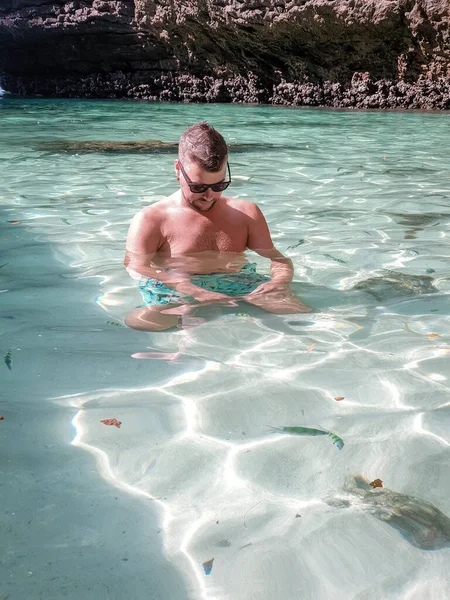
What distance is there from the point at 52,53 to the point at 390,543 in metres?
25.6

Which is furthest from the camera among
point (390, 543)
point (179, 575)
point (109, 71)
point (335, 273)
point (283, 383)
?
point (109, 71)

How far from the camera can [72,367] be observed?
2.70m

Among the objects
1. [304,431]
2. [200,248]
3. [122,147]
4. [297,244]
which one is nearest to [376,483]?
[304,431]

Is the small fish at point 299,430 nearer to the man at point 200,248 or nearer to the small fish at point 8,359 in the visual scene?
the man at point 200,248

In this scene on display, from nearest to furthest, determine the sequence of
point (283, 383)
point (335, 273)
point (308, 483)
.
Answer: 1. point (308, 483)
2. point (283, 383)
3. point (335, 273)

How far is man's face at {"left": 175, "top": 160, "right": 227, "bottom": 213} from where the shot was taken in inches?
127

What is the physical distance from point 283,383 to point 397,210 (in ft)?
11.6

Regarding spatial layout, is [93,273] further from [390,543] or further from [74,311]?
[390,543]

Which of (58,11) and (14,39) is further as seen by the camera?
(14,39)

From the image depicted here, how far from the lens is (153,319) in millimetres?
3092

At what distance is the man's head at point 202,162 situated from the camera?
317cm

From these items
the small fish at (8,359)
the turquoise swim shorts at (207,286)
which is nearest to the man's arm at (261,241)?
the turquoise swim shorts at (207,286)

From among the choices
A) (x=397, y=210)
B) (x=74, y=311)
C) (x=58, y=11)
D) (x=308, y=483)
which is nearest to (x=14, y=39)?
(x=58, y=11)

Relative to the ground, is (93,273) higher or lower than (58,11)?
lower
